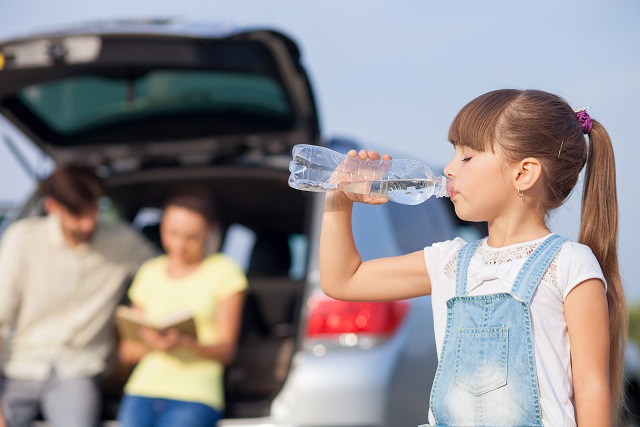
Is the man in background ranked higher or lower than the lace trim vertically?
lower

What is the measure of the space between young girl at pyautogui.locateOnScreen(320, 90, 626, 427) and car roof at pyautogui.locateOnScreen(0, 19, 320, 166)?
1.50m

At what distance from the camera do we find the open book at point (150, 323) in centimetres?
374

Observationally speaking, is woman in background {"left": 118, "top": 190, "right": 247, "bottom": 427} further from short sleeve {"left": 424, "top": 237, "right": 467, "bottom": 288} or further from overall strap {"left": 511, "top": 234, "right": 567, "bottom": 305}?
overall strap {"left": 511, "top": 234, "right": 567, "bottom": 305}

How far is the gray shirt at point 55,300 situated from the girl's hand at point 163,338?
384mm

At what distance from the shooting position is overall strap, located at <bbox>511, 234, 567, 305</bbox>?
192 cm

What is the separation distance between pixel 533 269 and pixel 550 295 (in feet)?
0.19

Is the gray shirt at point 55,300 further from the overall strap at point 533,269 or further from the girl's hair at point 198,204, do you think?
the overall strap at point 533,269

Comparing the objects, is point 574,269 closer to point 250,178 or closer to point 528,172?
point 528,172

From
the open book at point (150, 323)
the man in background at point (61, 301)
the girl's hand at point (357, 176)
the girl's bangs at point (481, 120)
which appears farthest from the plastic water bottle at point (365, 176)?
the man in background at point (61, 301)

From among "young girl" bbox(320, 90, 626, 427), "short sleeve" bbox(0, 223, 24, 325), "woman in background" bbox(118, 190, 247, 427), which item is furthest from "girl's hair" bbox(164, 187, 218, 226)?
"young girl" bbox(320, 90, 626, 427)

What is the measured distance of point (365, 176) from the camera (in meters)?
2.12

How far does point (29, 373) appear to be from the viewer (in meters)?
4.06

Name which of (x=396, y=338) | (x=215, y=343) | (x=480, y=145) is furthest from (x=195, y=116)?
(x=480, y=145)

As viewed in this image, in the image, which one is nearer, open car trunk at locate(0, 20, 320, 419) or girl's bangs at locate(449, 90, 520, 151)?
girl's bangs at locate(449, 90, 520, 151)
